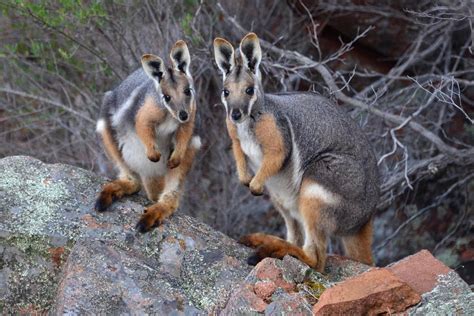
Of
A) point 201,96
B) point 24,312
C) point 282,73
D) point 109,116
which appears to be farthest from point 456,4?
point 24,312

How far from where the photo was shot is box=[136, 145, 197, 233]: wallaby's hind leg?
579 cm

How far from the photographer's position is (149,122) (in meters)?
6.33

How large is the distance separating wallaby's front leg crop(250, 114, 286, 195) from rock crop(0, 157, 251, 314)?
531mm

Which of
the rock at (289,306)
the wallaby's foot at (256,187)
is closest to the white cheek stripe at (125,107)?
the wallaby's foot at (256,187)

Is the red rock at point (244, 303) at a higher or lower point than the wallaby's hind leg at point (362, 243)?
higher

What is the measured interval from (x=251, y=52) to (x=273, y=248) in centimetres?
141

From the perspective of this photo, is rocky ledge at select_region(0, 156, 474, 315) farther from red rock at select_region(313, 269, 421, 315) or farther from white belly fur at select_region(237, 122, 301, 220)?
white belly fur at select_region(237, 122, 301, 220)

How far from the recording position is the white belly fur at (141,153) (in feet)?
21.4

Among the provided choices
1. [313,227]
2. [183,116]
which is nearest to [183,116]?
[183,116]

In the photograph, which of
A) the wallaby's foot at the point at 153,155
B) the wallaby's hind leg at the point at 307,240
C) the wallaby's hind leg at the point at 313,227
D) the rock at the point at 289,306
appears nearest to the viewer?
the rock at the point at 289,306

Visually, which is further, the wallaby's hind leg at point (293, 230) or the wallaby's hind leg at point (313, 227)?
the wallaby's hind leg at point (293, 230)

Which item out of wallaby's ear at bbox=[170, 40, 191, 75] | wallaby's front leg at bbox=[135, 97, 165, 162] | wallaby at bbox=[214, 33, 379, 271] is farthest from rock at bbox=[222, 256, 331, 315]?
wallaby's ear at bbox=[170, 40, 191, 75]

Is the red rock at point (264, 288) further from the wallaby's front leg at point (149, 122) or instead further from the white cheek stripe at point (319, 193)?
the wallaby's front leg at point (149, 122)

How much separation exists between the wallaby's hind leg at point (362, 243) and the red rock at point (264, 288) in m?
1.49
